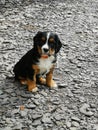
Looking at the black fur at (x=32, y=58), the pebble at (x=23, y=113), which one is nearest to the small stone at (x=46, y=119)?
the pebble at (x=23, y=113)

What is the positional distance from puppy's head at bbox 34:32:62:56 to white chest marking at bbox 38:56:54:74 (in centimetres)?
19

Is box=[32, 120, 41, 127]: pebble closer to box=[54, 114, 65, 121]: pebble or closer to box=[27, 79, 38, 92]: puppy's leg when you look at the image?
box=[54, 114, 65, 121]: pebble

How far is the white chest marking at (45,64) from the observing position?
5.30m

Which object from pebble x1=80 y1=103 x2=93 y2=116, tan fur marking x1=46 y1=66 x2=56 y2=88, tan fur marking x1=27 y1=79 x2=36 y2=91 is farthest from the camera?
tan fur marking x1=46 y1=66 x2=56 y2=88

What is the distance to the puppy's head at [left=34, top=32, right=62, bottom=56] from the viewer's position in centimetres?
501

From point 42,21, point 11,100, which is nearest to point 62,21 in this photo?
point 42,21

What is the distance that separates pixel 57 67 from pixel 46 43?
1.67m

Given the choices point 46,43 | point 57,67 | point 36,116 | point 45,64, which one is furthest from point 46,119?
point 57,67

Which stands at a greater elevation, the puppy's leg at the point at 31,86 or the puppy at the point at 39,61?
the puppy at the point at 39,61

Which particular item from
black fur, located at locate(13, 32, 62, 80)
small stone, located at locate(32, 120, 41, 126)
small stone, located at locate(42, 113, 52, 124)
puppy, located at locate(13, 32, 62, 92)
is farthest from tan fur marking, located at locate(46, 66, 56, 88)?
small stone, located at locate(32, 120, 41, 126)

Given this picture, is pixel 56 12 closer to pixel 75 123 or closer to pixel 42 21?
pixel 42 21

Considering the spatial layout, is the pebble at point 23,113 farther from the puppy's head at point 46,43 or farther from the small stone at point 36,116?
the puppy's head at point 46,43

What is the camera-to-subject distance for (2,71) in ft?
20.9

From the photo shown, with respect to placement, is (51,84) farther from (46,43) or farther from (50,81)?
(46,43)
